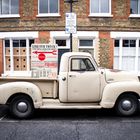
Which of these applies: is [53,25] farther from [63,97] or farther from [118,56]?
[63,97]

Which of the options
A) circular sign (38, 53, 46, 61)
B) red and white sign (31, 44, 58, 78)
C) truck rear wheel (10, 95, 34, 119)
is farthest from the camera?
circular sign (38, 53, 46, 61)

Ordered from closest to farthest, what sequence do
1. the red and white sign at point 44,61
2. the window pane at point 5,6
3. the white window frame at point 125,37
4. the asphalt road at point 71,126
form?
the asphalt road at point 71,126 → the red and white sign at point 44,61 → the white window frame at point 125,37 → the window pane at point 5,6

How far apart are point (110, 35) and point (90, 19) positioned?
153 centimetres

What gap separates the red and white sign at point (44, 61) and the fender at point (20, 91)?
2.09 feet

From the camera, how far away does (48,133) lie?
6.21 meters

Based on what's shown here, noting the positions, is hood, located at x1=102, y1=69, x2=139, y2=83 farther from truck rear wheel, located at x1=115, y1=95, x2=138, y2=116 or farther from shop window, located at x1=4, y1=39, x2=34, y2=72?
shop window, located at x1=4, y1=39, x2=34, y2=72

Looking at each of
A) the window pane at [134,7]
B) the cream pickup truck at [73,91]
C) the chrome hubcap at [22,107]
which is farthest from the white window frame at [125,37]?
the chrome hubcap at [22,107]

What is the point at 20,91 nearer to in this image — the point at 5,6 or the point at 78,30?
the point at 78,30

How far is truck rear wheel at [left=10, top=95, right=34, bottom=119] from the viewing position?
24.5ft

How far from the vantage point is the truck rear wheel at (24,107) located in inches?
294

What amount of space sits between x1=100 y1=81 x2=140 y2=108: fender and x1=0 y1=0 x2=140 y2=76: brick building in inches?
324

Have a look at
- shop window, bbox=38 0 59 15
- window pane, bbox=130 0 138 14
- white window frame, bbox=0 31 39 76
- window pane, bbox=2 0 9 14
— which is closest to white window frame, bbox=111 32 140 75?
window pane, bbox=130 0 138 14

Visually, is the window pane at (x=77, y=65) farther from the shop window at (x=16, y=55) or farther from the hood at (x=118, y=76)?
the shop window at (x=16, y=55)

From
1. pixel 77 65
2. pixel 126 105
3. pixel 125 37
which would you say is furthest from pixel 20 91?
pixel 125 37
